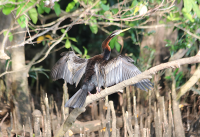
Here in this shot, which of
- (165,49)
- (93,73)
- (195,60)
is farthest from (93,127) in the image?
(195,60)

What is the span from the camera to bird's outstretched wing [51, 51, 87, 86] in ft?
7.75

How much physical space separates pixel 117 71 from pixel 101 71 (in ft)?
0.46

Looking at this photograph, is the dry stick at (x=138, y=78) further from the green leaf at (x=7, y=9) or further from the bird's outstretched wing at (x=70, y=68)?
the green leaf at (x=7, y=9)

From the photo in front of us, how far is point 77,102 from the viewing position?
1837 mm

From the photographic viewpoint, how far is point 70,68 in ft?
7.89

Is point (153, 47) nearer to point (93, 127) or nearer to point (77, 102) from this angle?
point (93, 127)

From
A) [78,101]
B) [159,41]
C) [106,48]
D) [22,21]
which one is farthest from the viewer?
[159,41]

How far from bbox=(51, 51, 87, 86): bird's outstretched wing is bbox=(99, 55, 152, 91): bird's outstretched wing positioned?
29 cm

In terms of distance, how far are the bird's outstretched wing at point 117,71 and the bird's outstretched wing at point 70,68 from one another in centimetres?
29

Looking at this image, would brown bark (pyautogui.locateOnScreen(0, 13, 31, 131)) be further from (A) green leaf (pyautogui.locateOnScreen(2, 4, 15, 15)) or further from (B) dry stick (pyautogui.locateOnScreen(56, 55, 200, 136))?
(B) dry stick (pyautogui.locateOnScreen(56, 55, 200, 136))

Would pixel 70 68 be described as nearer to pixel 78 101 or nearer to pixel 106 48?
pixel 106 48

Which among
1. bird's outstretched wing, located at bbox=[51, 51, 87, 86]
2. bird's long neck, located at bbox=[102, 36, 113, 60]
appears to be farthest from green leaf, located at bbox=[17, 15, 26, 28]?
bird's long neck, located at bbox=[102, 36, 113, 60]

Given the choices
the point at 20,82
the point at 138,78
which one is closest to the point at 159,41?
the point at 20,82

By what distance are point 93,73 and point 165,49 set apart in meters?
1.76
